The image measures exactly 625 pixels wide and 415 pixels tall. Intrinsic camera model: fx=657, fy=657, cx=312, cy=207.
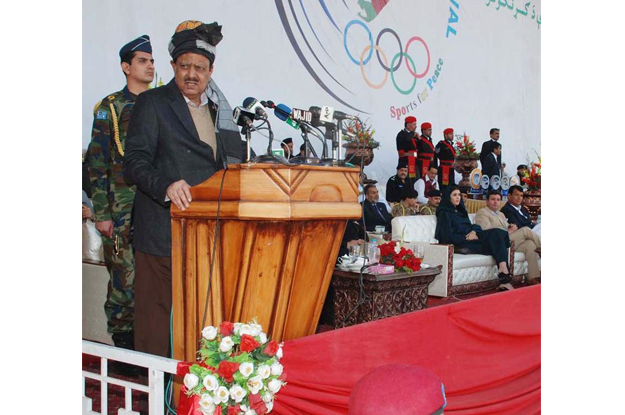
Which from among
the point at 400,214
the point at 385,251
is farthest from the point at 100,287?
the point at 400,214

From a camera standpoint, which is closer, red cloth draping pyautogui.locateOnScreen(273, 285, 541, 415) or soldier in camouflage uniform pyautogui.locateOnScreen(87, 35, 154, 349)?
red cloth draping pyautogui.locateOnScreen(273, 285, 541, 415)

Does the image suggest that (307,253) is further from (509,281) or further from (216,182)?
(509,281)

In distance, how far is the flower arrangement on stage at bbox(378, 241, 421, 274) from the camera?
15.1 ft

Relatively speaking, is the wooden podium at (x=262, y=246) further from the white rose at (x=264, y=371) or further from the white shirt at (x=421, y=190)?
the white shirt at (x=421, y=190)

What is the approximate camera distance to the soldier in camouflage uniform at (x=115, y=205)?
3600 millimetres

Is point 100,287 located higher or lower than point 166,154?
lower

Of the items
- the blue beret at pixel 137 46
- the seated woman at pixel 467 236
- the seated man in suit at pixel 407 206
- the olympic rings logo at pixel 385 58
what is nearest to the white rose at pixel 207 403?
the blue beret at pixel 137 46

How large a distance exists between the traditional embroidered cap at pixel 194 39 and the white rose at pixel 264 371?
51.1 inches

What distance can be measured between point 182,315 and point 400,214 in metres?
4.90

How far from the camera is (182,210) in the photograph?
190cm

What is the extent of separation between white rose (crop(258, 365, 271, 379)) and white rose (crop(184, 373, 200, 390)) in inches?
6.1

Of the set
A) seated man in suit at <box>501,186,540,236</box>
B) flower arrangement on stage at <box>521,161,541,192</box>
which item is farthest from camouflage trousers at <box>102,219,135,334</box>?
flower arrangement on stage at <box>521,161,541,192</box>

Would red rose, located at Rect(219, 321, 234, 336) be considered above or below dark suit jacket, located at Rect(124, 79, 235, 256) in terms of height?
below

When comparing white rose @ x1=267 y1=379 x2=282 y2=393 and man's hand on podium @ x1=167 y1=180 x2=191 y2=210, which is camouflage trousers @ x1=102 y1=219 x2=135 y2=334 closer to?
man's hand on podium @ x1=167 y1=180 x2=191 y2=210
